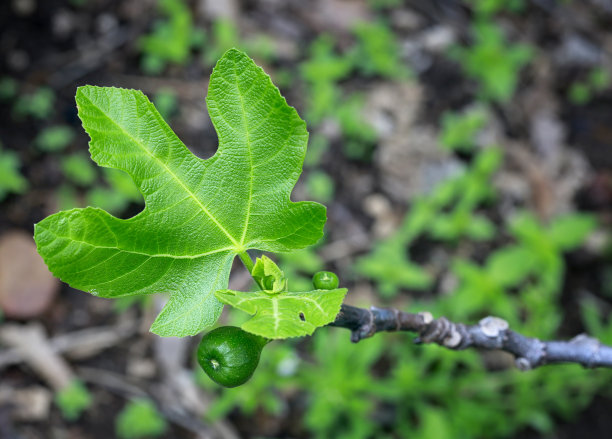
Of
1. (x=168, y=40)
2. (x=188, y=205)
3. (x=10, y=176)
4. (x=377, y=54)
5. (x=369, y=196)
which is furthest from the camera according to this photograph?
(x=377, y=54)

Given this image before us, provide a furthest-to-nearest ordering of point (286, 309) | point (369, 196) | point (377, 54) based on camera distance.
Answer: point (377, 54), point (369, 196), point (286, 309)

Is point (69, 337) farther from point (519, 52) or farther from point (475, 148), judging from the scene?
point (519, 52)

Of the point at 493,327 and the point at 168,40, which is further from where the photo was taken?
the point at 168,40

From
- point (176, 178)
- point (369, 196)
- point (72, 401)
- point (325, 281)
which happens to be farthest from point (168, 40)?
point (325, 281)

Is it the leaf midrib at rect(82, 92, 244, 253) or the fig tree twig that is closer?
the leaf midrib at rect(82, 92, 244, 253)

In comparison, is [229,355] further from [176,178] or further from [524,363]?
[524,363]

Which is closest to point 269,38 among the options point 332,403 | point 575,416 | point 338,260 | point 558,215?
point 338,260

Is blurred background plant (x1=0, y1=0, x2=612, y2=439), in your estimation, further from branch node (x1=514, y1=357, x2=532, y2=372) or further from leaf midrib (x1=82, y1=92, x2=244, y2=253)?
leaf midrib (x1=82, y1=92, x2=244, y2=253)

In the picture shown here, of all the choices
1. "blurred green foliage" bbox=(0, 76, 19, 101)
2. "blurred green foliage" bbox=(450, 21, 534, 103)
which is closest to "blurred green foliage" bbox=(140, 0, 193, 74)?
"blurred green foliage" bbox=(0, 76, 19, 101)
